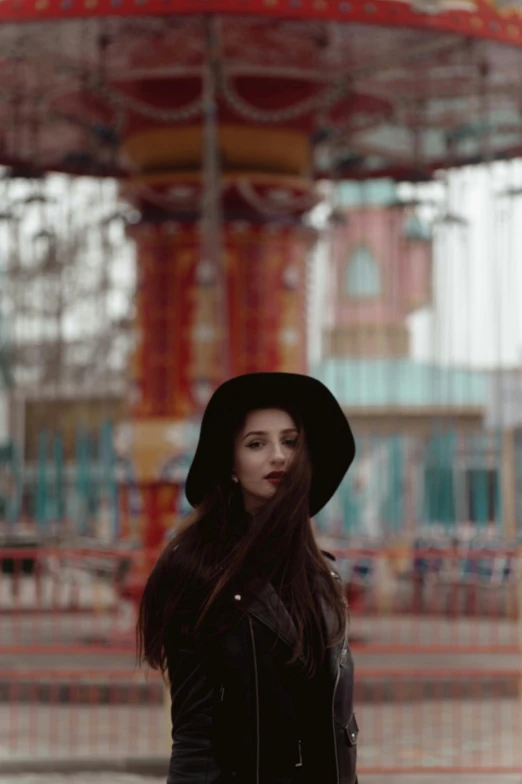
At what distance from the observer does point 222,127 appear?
14062mm

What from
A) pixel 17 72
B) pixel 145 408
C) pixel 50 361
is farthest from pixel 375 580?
pixel 50 361

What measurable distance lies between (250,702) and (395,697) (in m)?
8.12

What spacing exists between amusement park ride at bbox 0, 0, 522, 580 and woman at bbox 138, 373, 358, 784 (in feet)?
27.2

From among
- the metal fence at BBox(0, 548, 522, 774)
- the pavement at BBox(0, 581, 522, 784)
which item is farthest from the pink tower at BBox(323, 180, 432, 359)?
the pavement at BBox(0, 581, 522, 784)

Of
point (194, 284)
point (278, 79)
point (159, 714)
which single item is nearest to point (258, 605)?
point (159, 714)

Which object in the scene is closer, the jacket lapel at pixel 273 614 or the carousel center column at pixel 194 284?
the jacket lapel at pixel 273 614

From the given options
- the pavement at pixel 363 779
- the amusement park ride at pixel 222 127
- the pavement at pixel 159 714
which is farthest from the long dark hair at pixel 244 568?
the amusement park ride at pixel 222 127

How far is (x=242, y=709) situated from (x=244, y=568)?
279 mm

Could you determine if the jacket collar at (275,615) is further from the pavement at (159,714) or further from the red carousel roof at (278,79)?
the red carousel roof at (278,79)

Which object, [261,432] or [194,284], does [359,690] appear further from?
[261,432]

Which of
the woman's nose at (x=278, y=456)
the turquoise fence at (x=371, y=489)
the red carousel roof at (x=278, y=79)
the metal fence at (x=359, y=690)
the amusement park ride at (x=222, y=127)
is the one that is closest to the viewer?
the woman's nose at (x=278, y=456)

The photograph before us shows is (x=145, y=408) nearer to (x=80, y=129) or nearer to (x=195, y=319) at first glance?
(x=195, y=319)

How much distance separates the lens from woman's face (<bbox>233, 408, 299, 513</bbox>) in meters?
3.34

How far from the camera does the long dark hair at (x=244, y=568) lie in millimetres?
3248
